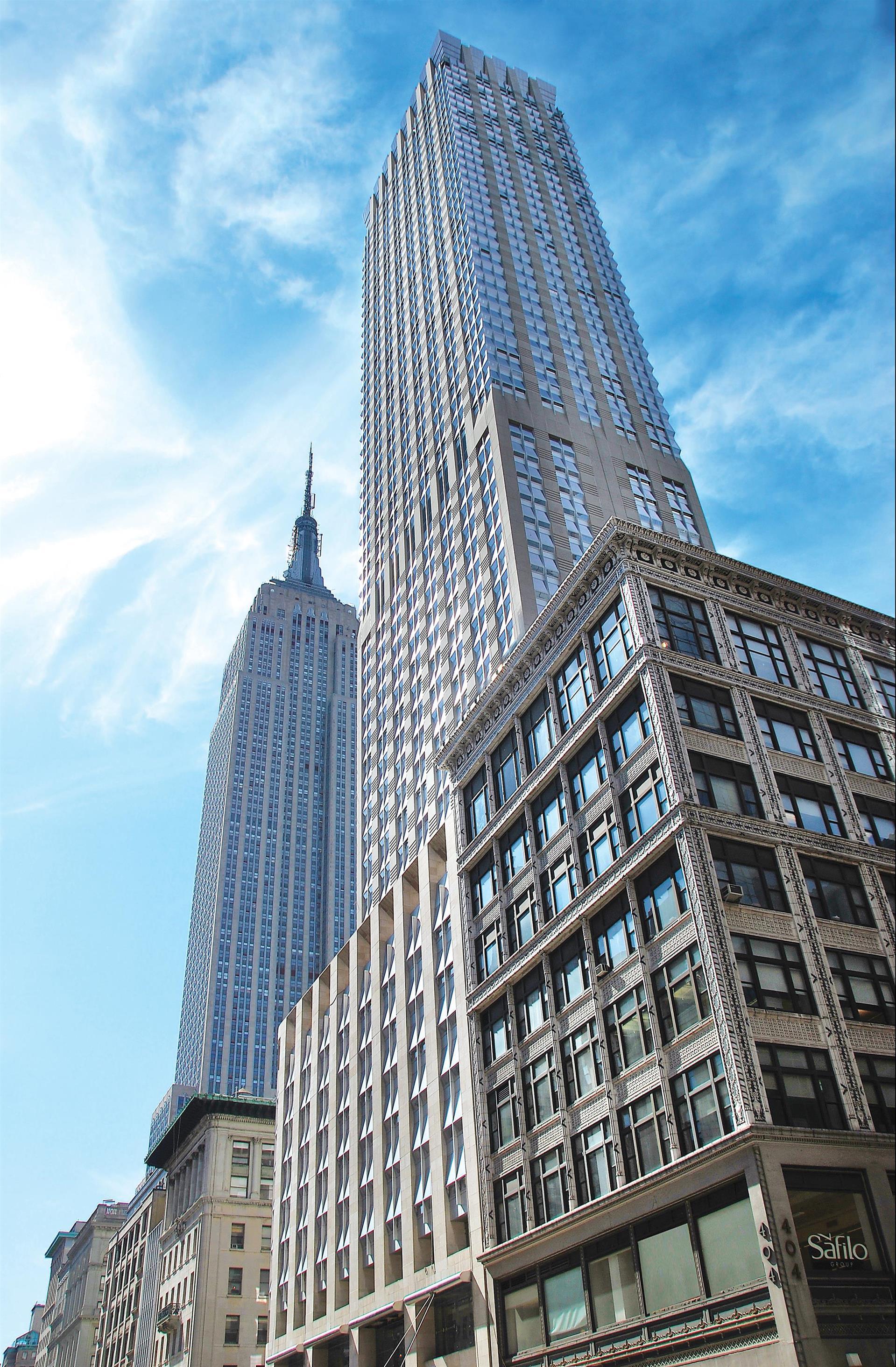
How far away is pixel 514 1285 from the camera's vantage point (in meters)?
42.0

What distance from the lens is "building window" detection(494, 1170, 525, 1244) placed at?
42.4 metres

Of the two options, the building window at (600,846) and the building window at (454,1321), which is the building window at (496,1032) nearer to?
the building window at (600,846)

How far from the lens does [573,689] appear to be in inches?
1843

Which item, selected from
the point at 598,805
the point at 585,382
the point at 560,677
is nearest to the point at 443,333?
the point at 585,382

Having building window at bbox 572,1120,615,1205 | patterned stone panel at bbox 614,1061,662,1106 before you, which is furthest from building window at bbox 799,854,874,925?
building window at bbox 572,1120,615,1205

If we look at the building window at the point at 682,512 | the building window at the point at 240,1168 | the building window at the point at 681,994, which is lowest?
the building window at the point at 681,994

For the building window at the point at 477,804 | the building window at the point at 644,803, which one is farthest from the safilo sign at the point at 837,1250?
the building window at the point at 477,804

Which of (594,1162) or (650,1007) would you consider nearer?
(650,1007)

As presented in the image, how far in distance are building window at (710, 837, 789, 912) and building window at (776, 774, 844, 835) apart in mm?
2458

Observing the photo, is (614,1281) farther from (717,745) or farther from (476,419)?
(476,419)

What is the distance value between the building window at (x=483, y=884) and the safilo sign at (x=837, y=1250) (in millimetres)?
22377

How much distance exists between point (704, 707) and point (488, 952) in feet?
53.7

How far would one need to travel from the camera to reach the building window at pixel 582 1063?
39125 mm

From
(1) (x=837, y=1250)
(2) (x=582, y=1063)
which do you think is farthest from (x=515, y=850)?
(1) (x=837, y=1250)
